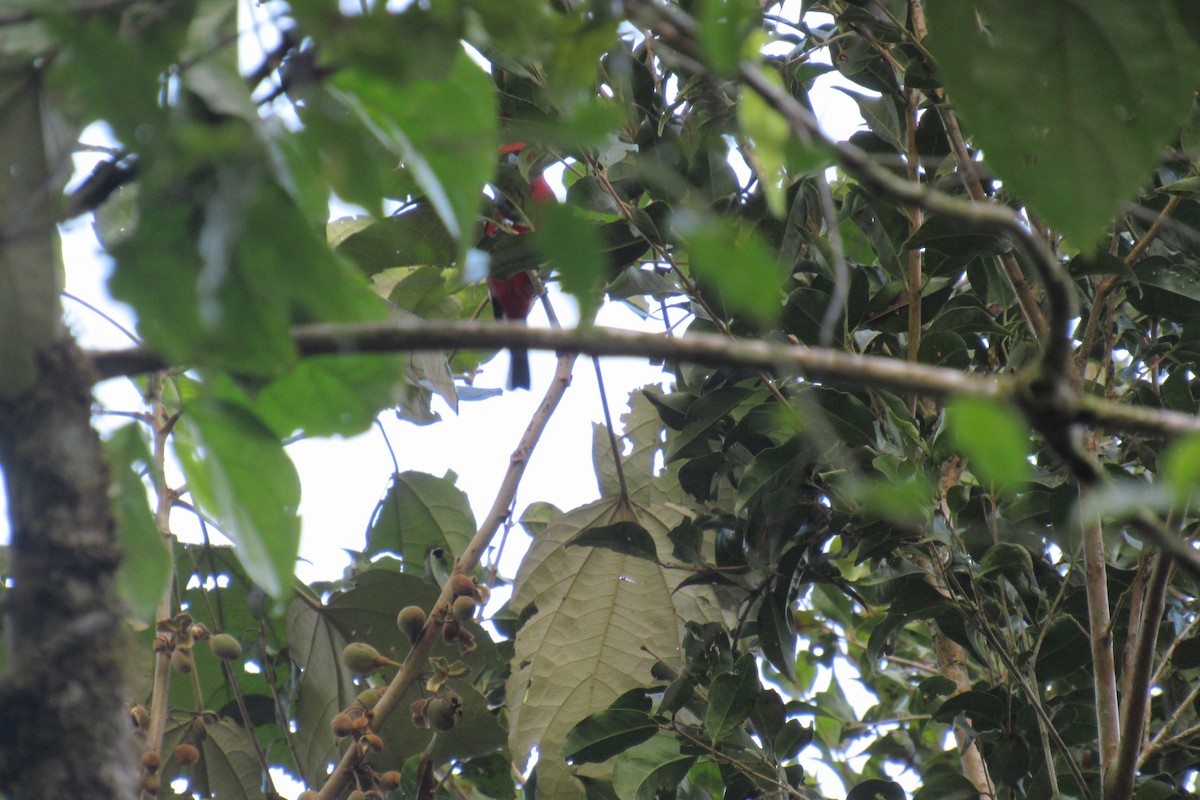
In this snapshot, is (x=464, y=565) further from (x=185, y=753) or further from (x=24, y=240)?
(x=24, y=240)

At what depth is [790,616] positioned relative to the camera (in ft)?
5.62

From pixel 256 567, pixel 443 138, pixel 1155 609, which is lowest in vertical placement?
pixel 1155 609

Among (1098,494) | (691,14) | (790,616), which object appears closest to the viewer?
(1098,494)

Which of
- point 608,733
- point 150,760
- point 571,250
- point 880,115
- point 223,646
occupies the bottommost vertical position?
point 608,733

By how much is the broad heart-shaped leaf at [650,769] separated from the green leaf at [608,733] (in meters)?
0.02

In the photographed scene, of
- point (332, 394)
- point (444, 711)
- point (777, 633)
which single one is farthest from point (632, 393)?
point (332, 394)

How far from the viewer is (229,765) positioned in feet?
6.29

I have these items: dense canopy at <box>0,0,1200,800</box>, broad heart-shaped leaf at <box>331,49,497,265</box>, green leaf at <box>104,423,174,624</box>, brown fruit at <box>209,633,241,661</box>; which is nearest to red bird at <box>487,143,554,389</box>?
dense canopy at <box>0,0,1200,800</box>

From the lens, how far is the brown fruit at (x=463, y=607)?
157 centimetres

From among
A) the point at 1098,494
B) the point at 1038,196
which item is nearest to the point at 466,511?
the point at 1038,196

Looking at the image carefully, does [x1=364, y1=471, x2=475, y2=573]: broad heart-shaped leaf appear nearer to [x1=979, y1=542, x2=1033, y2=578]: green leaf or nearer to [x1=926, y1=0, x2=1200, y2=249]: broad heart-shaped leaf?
[x1=979, y1=542, x2=1033, y2=578]: green leaf

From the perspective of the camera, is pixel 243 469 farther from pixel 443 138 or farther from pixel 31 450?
pixel 443 138

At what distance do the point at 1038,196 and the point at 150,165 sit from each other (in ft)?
1.69

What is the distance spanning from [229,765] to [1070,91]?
70.2 inches
